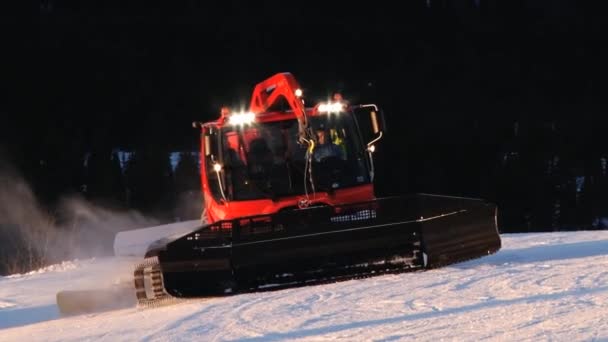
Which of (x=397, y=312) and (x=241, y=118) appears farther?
(x=241, y=118)

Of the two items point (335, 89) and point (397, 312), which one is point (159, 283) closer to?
point (397, 312)

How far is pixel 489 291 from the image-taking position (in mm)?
6820

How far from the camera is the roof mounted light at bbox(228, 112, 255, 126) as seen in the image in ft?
30.2

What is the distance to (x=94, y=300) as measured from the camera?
26.1ft

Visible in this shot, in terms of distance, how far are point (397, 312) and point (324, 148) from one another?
323 centimetres

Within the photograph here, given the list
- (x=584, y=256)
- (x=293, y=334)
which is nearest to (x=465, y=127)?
(x=584, y=256)

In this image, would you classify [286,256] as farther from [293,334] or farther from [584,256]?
[584,256]

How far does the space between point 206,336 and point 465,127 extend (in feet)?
121

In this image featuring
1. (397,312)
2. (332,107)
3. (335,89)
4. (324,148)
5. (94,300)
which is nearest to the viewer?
(397,312)

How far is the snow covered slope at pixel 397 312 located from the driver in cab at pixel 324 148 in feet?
6.08

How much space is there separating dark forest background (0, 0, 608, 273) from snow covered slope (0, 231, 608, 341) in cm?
1994

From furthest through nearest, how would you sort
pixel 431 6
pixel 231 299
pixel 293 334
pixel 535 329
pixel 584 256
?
pixel 431 6 → pixel 584 256 → pixel 231 299 → pixel 293 334 → pixel 535 329

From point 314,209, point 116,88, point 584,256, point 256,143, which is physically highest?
point 116,88

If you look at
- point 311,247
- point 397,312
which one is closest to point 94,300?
point 311,247
